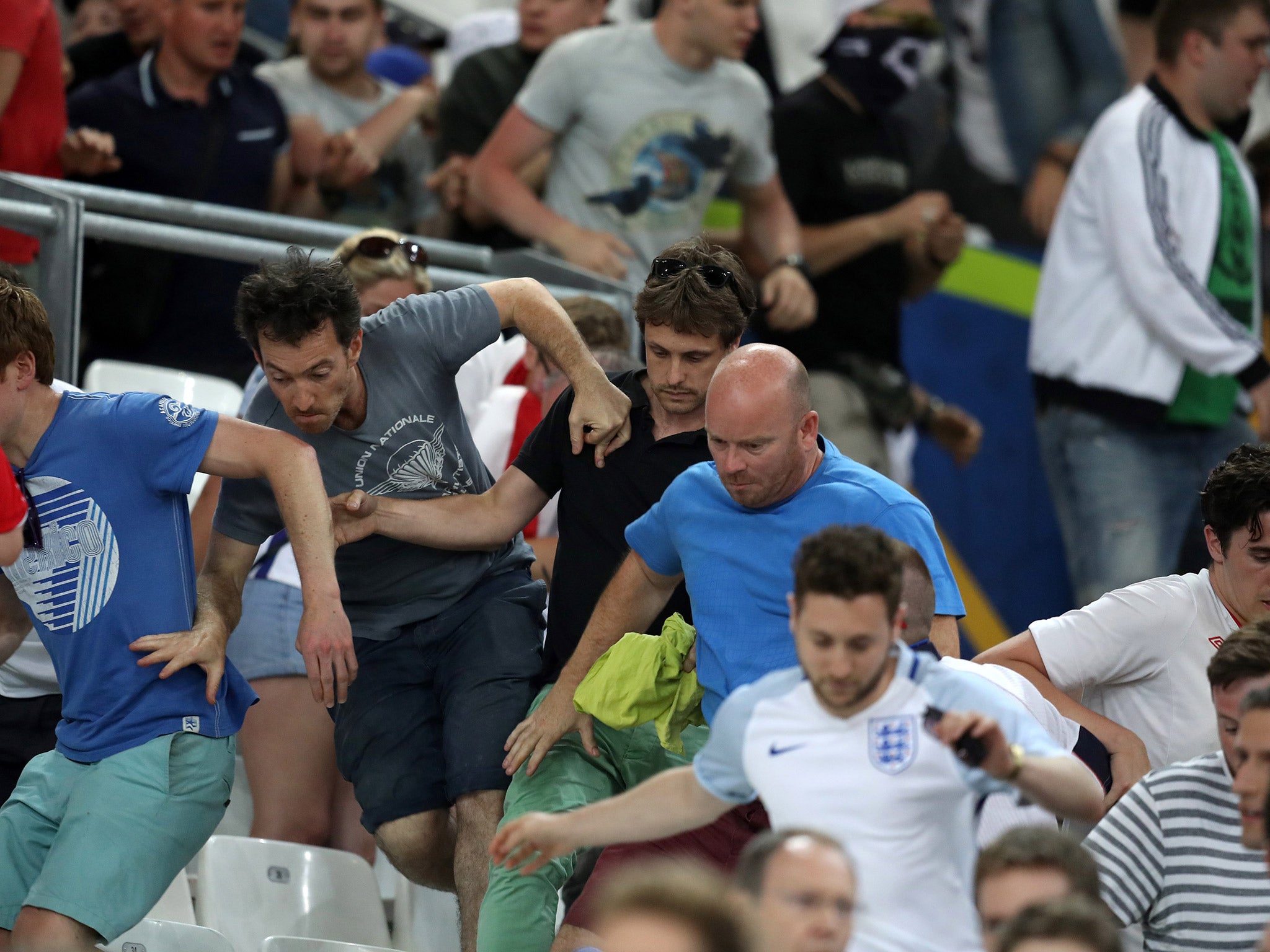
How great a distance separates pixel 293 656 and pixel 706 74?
8.08 feet

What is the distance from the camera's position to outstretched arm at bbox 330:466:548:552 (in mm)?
3822

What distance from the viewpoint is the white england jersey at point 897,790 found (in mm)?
2754

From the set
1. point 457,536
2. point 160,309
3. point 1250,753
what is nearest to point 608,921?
point 1250,753

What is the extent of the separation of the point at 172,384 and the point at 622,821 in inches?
119

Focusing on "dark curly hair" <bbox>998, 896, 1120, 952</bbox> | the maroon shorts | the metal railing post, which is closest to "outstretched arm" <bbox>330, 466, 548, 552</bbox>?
the maroon shorts

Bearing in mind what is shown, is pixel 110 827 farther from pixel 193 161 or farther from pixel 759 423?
pixel 193 161

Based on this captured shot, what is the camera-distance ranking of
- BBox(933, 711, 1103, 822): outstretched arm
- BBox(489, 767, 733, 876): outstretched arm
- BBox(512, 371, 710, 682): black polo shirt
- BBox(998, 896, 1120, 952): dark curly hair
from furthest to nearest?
BBox(512, 371, 710, 682): black polo shirt, BBox(489, 767, 733, 876): outstretched arm, BBox(933, 711, 1103, 822): outstretched arm, BBox(998, 896, 1120, 952): dark curly hair

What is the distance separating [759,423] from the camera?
335 cm

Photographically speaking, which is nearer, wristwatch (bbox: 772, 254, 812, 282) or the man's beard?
the man's beard

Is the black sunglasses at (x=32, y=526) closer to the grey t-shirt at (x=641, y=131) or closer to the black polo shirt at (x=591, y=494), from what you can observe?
the black polo shirt at (x=591, y=494)

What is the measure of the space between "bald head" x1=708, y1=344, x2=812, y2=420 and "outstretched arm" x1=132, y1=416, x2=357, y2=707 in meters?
0.82

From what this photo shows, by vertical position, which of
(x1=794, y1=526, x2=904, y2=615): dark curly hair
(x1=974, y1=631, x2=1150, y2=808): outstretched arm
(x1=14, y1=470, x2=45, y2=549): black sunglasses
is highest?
(x1=794, y1=526, x2=904, y2=615): dark curly hair

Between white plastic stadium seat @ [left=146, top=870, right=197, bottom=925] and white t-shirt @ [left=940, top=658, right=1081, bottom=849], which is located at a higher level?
white t-shirt @ [left=940, top=658, right=1081, bottom=849]

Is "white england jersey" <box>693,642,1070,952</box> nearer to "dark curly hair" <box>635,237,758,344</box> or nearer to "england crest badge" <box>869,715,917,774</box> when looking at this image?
"england crest badge" <box>869,715,917,774</box>
